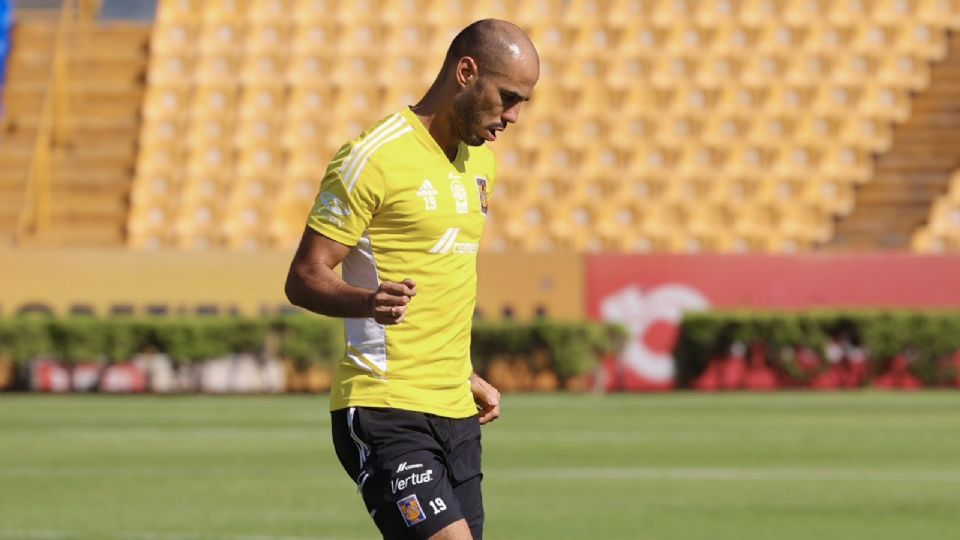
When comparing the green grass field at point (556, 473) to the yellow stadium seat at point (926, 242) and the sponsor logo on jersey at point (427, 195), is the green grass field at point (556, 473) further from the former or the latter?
the yellow stadium seat at point (926, 242)

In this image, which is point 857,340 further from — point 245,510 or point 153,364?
point 245,510

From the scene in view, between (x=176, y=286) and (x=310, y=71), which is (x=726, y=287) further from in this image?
(x=310, y=71)

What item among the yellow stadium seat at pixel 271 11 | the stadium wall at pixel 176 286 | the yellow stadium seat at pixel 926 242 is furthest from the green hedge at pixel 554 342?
the yellow stadium seat at pixel 271 11

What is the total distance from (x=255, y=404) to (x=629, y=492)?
12.2 meters

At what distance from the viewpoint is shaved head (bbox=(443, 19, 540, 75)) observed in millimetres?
5293

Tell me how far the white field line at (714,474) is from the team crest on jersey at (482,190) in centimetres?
820

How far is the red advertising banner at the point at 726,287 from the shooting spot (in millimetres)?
26750

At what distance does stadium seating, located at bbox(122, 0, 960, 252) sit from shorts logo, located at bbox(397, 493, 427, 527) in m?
25.6

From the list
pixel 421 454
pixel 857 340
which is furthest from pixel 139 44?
pixel 421 454

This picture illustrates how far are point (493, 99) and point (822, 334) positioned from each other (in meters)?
21.7

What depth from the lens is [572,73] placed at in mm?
32875

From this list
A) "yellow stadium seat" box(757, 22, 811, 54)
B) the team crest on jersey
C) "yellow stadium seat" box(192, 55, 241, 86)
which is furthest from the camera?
"yellow stadium seat" box(192, 55, 241, 86)

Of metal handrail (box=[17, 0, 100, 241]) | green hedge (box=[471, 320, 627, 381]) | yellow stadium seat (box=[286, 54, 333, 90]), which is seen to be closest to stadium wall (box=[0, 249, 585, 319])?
green hedge (box=[471, 320, 627, 381])

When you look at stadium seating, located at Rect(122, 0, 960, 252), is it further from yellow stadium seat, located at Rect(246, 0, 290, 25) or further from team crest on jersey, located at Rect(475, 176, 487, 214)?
team crest on jersey, located at Rect(475, 176, 487, 214)
